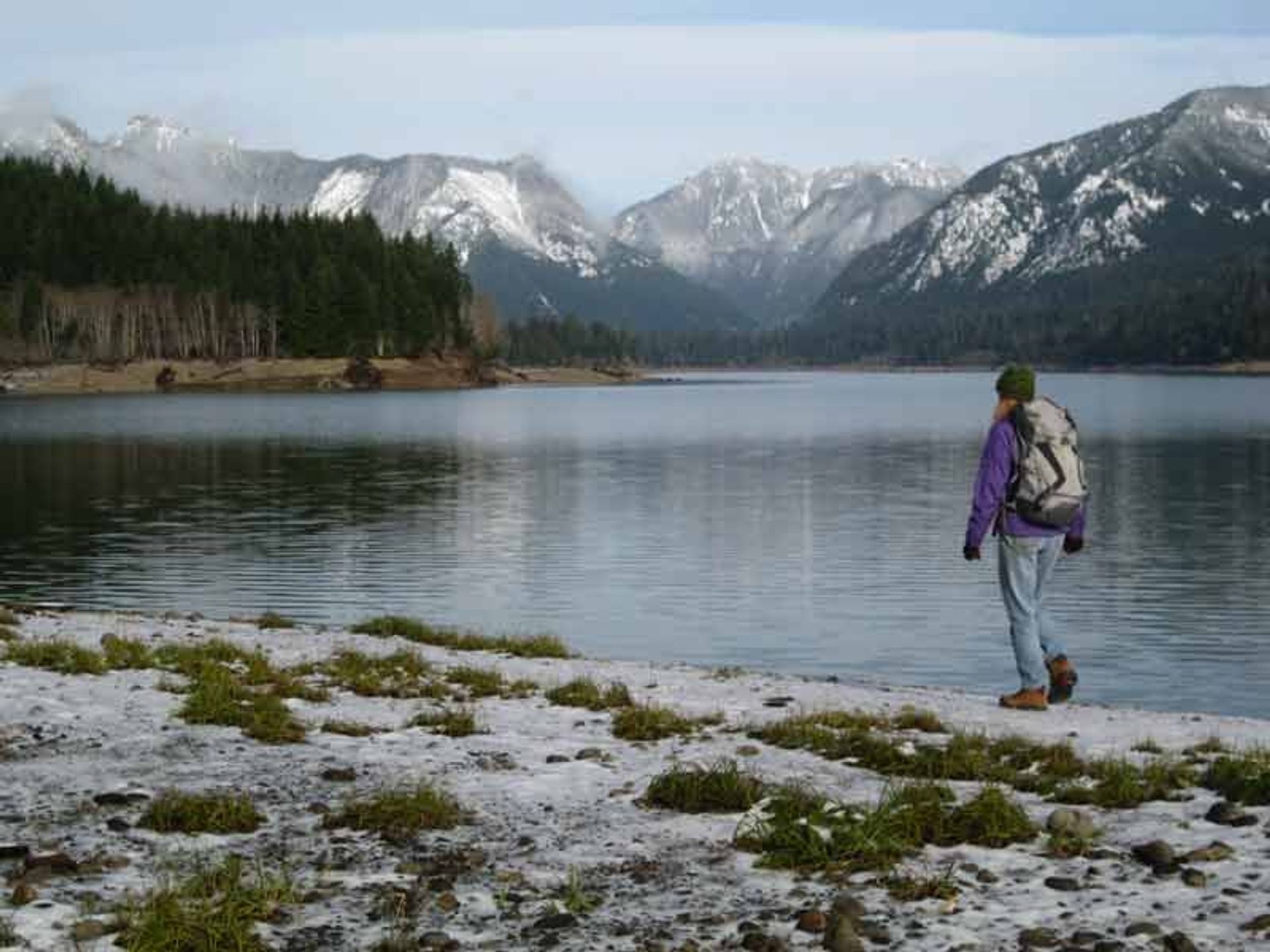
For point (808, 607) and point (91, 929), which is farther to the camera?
point (808, 607)

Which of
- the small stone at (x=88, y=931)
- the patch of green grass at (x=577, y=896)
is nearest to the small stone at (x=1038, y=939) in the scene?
the patch of green grass at (x=577, y=896)

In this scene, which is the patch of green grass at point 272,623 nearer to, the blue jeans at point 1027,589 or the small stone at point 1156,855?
the blue jeans at point 1027,589

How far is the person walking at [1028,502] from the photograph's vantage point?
17.4 meters

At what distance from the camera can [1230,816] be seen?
37.3 ft

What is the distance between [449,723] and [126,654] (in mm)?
6359

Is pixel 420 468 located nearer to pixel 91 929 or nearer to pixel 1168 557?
pixel 1168 557

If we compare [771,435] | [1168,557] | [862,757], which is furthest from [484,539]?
[771,435]

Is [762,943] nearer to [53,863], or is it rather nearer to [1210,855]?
[1210,855]

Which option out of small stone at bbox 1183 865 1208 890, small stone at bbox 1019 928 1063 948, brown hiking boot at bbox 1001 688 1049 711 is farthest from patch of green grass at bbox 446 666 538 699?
small stone at bbox 1019 928 1063 948

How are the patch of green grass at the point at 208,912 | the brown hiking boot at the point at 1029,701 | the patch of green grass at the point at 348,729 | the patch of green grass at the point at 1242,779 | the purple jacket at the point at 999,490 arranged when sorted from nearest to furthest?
the patch of green grass at the point at 208,912
the patch of green grass at the point at 1242,779
the patch of green grass at the point at 348,729
the purple jacket at the point at 999,490
the brown hiking boot at the point at 1029,701

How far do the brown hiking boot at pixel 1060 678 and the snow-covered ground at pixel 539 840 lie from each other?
42.6 inches

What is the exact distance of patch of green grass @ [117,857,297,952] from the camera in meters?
8.80

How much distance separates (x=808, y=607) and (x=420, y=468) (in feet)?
151

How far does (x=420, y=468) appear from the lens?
7888 cm
